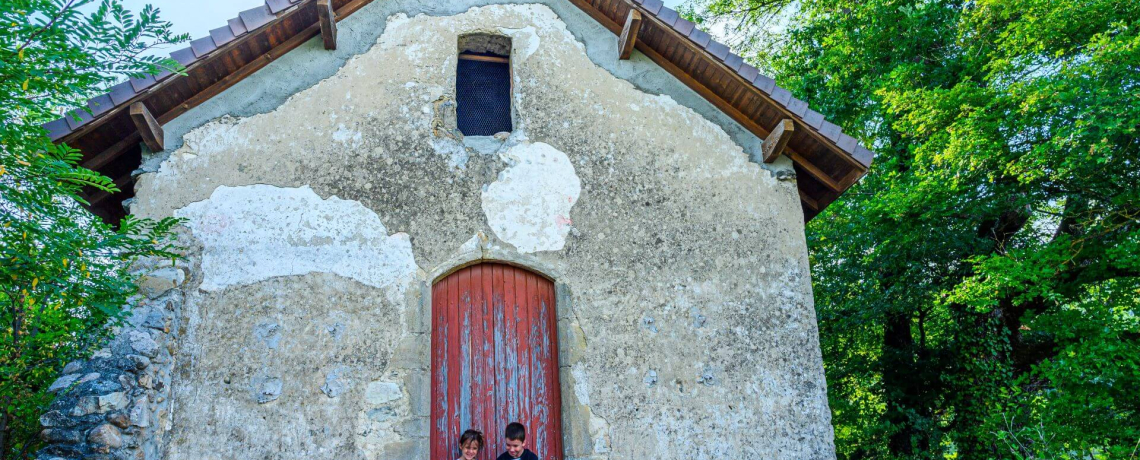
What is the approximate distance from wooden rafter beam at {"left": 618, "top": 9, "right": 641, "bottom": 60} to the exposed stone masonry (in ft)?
14.9

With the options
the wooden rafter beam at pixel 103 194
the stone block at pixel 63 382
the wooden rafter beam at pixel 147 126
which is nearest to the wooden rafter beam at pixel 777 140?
the wooden rafter beam at pixel 147 126

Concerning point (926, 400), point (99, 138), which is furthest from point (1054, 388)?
point (99, 138)

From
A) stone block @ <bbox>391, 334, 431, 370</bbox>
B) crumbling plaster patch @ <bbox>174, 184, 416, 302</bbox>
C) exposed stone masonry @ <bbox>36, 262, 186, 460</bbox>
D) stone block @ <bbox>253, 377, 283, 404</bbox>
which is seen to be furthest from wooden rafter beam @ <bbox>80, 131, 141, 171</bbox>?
stone block @ <bbox>391, 334, 431, 370</bbox>

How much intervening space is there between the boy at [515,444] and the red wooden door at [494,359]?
1.33 ft

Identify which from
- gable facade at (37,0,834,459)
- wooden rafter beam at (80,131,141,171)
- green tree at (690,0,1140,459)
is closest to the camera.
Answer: gable facade at (37,0,834,459)

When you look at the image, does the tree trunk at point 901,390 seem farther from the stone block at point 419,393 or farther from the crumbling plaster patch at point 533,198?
the stone block at point 419,393

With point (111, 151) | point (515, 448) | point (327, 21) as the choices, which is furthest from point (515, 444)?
point (111, 151)

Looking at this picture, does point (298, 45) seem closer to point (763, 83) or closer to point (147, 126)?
point (147, 126)

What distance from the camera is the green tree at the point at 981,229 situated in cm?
830

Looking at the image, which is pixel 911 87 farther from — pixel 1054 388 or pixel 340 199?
pixel 340 199

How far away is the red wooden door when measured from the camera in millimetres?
6293

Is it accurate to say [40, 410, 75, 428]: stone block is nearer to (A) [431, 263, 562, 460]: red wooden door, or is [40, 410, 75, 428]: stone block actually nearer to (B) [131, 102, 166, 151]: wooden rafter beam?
(B) [131, 102, 166, 151]: wooden rafter beam

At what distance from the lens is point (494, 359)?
21.3ft

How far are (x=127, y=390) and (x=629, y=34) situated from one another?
529 centimetres
